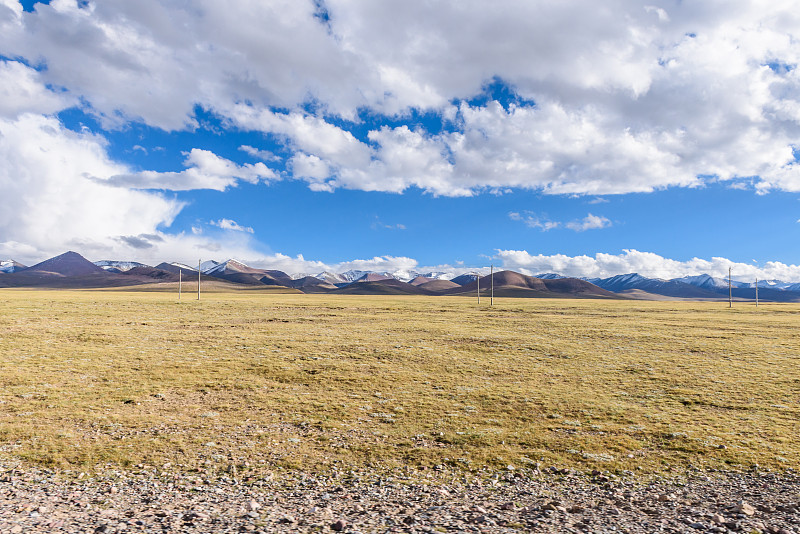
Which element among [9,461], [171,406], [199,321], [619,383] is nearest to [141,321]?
[199,321]

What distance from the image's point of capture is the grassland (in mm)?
12273

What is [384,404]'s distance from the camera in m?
17.5

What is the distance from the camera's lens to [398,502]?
938cm

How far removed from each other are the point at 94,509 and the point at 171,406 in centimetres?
808

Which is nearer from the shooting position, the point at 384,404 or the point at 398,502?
the point at 398,502

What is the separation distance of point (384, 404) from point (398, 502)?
812cm

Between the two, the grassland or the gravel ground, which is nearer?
the gravel ground

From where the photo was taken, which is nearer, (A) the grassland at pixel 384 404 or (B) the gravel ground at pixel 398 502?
(B) the gravel ground at pixel 398 502

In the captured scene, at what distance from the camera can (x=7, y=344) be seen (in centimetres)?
2786

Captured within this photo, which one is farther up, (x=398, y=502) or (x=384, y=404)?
(x=398, y=502)

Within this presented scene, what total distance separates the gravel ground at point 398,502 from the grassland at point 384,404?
0.95m

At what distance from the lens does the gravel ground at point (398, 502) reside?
26.5 feet

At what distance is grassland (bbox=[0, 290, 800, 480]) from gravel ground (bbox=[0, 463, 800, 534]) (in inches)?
37.4

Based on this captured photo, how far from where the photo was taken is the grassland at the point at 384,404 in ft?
40.3
